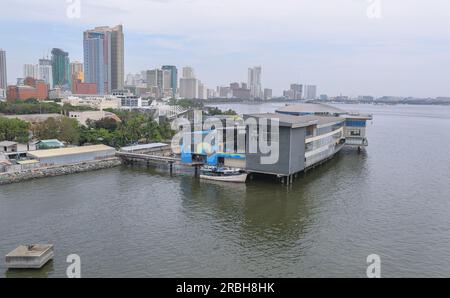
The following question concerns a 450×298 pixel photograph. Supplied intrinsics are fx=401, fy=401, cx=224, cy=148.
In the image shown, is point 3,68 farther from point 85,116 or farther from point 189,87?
point 85,116

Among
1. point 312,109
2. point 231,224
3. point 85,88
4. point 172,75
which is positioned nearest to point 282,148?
point 231,224

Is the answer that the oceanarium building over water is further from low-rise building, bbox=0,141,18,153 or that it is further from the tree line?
low-rise building, bbox=0,141,18,153

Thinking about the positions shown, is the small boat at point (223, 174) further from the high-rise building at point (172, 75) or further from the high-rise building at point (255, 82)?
the high-rise building at point (255, 82)

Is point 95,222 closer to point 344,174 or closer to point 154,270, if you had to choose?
point 154,270

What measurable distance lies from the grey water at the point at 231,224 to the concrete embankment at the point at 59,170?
42 cm

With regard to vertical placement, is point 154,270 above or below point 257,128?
below

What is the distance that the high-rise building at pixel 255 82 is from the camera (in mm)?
79912

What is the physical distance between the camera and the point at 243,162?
9711 millimetres

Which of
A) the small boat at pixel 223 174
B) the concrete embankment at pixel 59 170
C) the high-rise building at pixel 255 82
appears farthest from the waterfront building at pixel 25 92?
the high-rise building at pixel 255 82

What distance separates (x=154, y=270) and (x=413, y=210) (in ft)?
16.4

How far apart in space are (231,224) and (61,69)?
52068 mm

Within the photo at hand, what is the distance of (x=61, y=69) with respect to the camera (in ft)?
172

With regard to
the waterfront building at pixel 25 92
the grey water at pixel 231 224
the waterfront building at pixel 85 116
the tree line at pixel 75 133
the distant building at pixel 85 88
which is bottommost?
the grey water at pixel 231 224

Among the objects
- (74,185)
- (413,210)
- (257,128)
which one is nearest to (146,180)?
(74,185)
